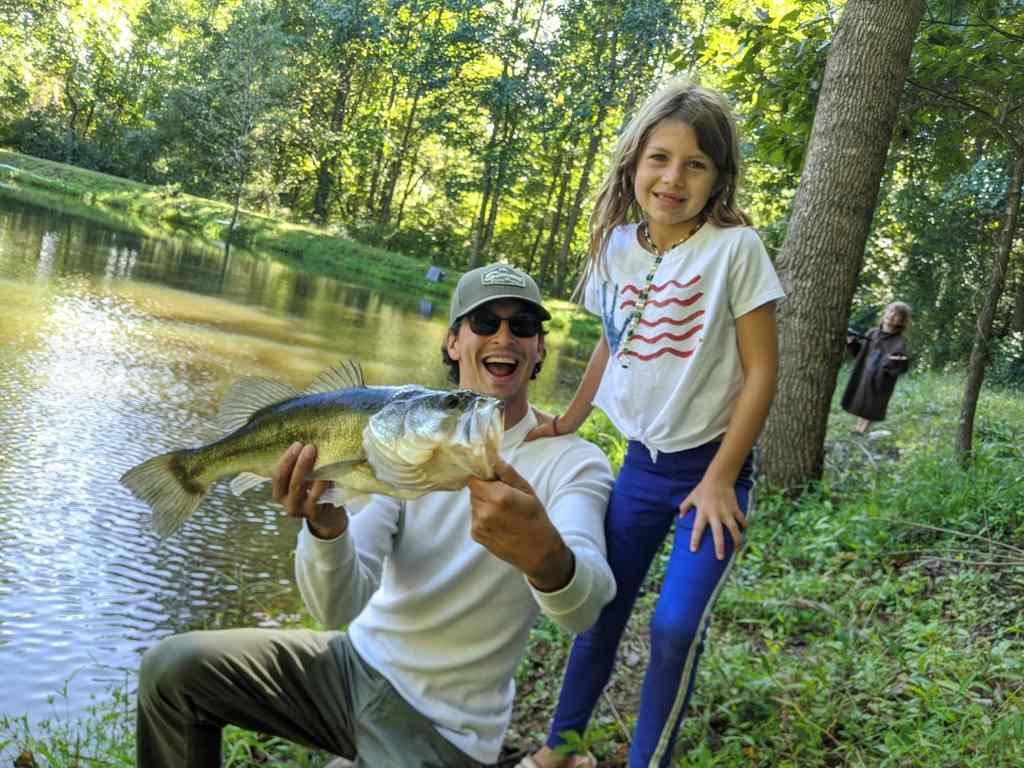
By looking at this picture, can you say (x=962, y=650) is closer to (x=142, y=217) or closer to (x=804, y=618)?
(x=804, y=618)

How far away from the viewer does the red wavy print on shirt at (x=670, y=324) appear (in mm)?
2734

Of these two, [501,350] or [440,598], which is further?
[501,350]

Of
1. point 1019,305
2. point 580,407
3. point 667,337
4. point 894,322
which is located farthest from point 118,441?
point 1019,305

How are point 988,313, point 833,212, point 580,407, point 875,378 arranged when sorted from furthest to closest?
point 875,378, point 988,313, point 833,212, point 580,407

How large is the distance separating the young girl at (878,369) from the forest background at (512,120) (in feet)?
4.91

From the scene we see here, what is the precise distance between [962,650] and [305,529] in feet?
9.09

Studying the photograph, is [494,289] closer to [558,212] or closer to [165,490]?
[165,490]

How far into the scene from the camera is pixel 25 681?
12.5 ft

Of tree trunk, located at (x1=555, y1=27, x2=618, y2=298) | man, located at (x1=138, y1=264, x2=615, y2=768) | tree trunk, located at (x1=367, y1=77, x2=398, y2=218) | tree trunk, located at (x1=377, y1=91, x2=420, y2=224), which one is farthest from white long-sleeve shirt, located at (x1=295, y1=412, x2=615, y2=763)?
tree trunk, located at (x1=367, y1=77, x2=398, y2=218)

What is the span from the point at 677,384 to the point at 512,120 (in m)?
33.3

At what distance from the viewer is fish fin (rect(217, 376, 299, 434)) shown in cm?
214

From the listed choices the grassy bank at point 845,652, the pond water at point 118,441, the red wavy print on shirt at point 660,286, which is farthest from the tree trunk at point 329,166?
the red wavy print on shirt at point 660,286

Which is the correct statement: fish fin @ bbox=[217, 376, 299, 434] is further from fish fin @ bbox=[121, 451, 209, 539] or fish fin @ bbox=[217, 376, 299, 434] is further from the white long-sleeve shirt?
the white long-sleeve shirt

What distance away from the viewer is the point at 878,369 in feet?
29.3
